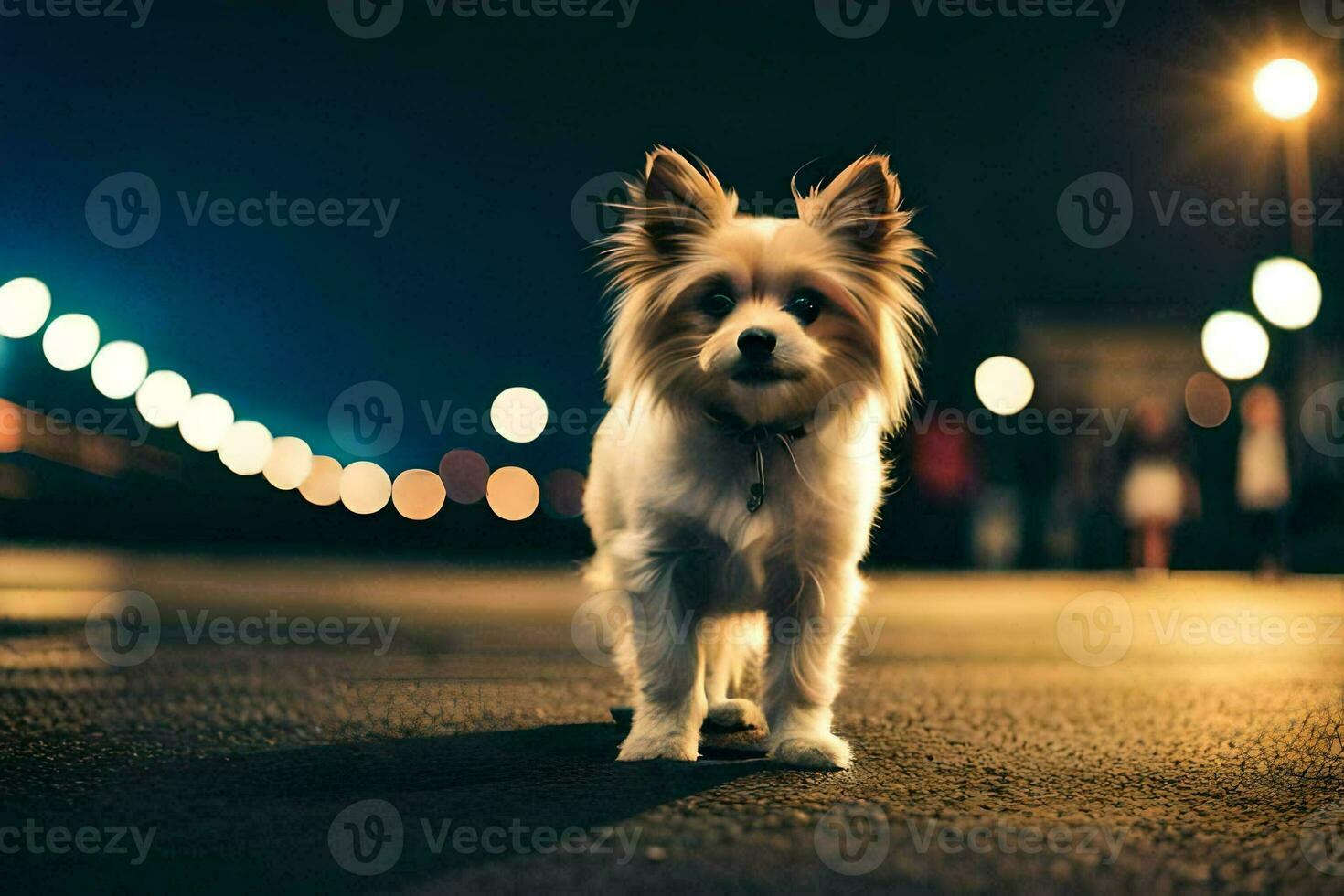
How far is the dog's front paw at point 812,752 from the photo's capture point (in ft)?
17.2

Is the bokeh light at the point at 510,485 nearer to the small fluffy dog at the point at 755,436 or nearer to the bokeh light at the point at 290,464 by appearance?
the bokeh light at the point at 290,464

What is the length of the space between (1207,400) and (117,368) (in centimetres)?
5155

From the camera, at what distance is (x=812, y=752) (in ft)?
17.2

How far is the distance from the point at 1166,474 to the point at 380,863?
17.5 metres

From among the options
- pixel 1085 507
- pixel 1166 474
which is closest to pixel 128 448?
pixel 1085 507

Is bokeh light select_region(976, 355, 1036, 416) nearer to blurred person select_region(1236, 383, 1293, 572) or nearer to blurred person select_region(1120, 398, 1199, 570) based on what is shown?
blurred person select_region(1120, 398, 1199, 570)

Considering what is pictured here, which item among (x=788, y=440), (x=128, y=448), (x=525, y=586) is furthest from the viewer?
(x=128, y=448)

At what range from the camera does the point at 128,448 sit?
49312mm

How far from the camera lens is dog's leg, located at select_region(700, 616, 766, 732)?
20.7 ft

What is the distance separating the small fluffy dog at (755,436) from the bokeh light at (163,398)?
7875cm

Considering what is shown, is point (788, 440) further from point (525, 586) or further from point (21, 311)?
point (21, 311)

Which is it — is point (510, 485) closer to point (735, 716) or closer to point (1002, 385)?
point (1002, 385)

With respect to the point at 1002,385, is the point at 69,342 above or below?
above

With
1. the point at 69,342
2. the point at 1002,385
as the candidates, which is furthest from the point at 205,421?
the point at 1002,385
